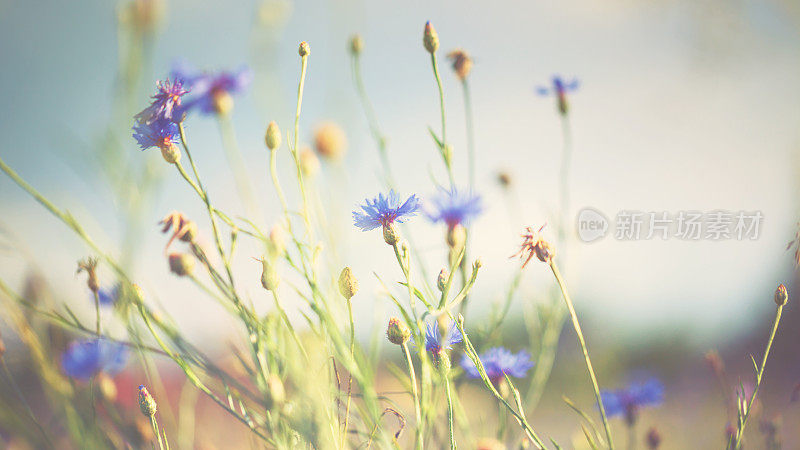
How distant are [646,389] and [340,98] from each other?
1.73ft

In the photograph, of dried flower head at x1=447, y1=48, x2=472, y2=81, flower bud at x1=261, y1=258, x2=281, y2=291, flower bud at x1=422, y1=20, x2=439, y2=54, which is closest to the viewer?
flower bud at x1=261, y1=258, x2=281, y2=291

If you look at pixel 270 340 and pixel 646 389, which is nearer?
pixel 270 340

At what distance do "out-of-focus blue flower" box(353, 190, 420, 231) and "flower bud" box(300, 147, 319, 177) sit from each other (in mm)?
120

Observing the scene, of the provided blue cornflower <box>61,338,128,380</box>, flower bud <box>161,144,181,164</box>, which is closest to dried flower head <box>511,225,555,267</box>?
flower bud <box>161,144,181,164</box>

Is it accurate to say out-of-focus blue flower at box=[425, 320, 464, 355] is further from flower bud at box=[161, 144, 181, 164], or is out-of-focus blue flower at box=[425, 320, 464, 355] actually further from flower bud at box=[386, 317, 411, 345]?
flower bud at box=[161, 144, 181, 164]

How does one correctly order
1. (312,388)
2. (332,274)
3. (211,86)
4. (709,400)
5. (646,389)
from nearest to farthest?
(312,388) → (332,274) → (211,86) → (646,389) → (709,400)

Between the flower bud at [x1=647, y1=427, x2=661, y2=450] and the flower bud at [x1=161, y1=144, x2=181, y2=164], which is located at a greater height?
the flower bud at [x1=161, y1=144, x2=181, y2=164]

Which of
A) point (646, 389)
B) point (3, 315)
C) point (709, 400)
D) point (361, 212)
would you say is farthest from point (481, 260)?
point (709, 400)

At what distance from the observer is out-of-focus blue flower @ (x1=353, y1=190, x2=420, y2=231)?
0.42 meters

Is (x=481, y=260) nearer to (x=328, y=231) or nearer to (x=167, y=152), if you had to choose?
(x=328, y=231)

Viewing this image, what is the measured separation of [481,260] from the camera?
39cm

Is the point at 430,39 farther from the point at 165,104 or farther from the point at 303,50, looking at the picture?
the point at 165,104

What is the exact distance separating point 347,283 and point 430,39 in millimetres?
253

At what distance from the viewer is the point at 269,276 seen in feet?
1.19
